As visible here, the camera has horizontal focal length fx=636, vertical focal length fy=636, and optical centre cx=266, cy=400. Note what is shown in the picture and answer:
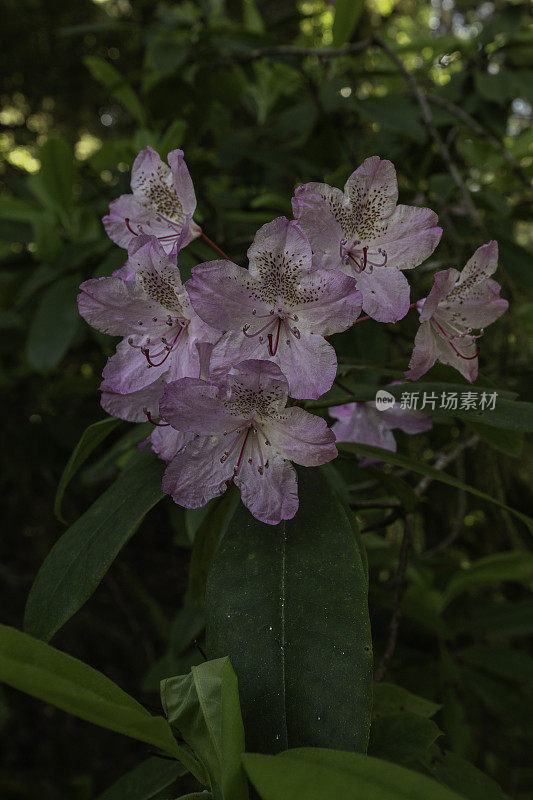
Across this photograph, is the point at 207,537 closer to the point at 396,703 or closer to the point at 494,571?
the point at 396,703

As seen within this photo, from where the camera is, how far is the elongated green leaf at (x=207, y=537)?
854 millimetres

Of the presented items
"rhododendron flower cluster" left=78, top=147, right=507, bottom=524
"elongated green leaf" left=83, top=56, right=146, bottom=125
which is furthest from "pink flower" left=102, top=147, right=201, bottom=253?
"elongated green leaf" left=83, top=56, right=146, bottom=125

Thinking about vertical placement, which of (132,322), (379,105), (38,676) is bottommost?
(38,676)

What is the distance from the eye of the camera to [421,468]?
29.7 inches

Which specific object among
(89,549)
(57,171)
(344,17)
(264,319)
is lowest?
(89,549)

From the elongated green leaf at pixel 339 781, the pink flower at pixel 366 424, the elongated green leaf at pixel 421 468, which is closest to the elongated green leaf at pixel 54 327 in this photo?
the pink flower at pixel 366 424

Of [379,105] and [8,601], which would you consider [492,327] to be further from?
[8,601]

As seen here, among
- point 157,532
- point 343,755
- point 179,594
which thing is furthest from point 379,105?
point 179,594

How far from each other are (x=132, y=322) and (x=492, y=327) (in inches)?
36.6

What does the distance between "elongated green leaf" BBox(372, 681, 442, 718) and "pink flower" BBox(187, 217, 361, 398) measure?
0.47 meters

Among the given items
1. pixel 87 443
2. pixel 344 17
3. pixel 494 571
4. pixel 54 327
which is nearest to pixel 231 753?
pixel 87 443

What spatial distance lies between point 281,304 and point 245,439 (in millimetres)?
162

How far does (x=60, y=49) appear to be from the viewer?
2.63 meters

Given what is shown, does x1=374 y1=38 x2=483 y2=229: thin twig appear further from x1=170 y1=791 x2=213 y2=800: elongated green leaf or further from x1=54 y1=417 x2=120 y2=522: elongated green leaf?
x1=170 y1=791 x2=213 y2=800: elongated green leaf
